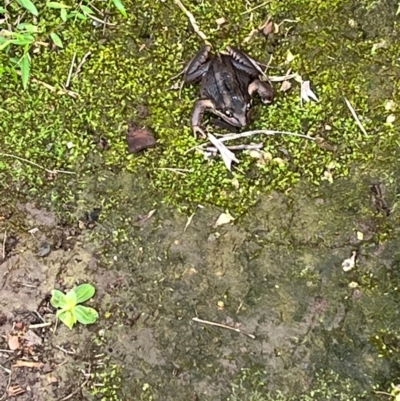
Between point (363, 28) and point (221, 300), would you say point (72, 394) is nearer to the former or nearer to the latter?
point (221, 300)

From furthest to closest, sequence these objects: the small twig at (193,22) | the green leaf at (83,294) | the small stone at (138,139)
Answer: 1. the small twig at (193,22)
2. the small stone at (138,139)
3. the green leaf at (83,294)

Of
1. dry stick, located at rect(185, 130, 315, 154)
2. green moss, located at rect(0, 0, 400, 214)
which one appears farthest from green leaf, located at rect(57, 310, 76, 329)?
dry stick, located at rect(185, 130, 315, 154)

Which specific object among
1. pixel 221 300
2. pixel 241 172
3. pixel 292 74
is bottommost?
pixel 221 300

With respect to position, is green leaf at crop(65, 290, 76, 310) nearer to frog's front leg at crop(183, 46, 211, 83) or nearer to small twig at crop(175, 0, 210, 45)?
frog's front leg at crop(183, 46, 211, 83)

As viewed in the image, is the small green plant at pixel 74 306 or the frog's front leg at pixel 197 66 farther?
the frog's front leg at pixel 197 66

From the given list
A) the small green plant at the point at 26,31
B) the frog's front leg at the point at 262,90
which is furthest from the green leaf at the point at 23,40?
the frog's front leg at the point at 262,90

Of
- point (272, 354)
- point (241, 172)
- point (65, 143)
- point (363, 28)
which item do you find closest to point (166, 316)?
point (272, 354)

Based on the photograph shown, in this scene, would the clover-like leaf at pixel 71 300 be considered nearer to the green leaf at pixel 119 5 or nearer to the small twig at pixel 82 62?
the small twig at pixel 82 62

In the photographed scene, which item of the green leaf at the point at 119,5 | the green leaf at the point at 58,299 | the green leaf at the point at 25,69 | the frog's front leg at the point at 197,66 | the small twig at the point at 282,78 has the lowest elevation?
the green leaf at the point at 58,299
